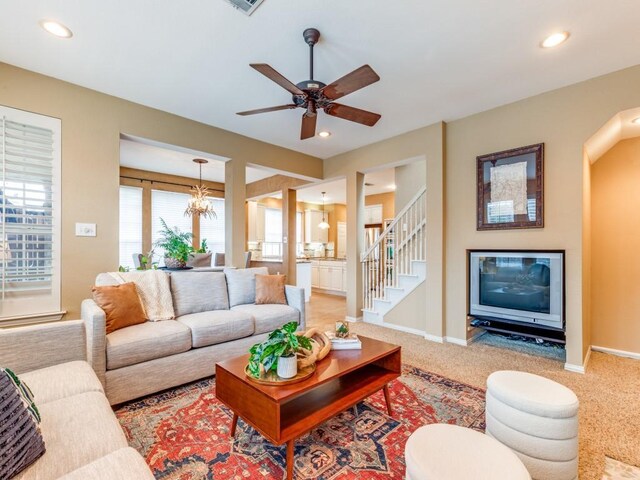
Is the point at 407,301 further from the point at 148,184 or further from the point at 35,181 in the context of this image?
the point at 148,184

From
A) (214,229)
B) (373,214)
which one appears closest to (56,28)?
(214,229)

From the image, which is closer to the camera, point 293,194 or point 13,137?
point 13,137

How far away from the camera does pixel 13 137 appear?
2.68 meters

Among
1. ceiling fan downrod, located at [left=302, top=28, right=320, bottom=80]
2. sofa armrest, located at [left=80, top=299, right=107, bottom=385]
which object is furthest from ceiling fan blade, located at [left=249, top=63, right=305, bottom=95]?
sofa armrest, located at [left=80, top=299, right=107, bottom=385]

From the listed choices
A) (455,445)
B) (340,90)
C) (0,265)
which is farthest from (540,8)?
(0,265)

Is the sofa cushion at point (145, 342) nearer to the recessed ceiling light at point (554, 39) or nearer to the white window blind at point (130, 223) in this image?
the recessed ceiling light at point (554, 39)

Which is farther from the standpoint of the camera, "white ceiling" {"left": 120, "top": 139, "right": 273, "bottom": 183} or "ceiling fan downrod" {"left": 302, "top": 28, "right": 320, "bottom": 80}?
"white ceiling" {"left": 120, "top": 139, "right": 273, "bottom": 183}

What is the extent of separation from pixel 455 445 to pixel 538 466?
676 mm

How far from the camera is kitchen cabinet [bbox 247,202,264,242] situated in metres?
7.90

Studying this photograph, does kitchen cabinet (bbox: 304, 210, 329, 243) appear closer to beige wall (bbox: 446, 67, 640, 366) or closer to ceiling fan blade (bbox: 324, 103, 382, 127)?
beige wall (bbox: 446, 67, 640, 366)

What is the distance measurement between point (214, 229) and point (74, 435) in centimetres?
675

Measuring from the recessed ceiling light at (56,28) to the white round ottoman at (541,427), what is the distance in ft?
12.4

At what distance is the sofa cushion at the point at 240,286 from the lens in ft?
11.3

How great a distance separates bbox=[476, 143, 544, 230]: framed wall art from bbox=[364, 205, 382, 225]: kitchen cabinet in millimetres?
5261
